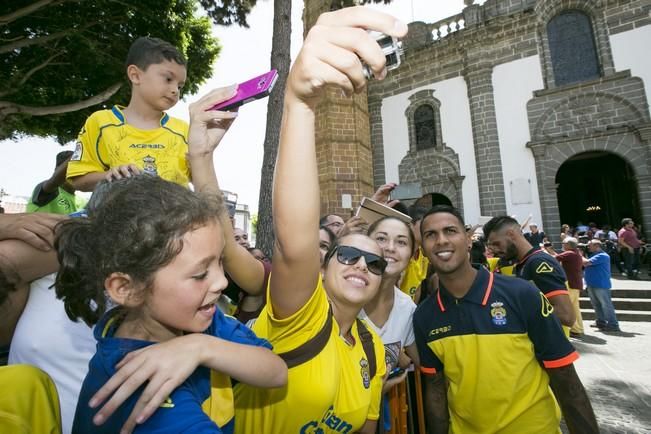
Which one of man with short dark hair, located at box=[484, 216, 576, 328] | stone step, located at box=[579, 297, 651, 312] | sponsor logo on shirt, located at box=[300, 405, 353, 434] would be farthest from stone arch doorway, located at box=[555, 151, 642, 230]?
sponsor logo on shirt, located at box=[300, 405, 353, 434]

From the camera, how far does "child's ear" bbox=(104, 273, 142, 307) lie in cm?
95

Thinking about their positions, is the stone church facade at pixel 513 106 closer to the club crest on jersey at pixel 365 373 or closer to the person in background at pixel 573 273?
the person in background at pixel 573 273

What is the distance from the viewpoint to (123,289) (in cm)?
97

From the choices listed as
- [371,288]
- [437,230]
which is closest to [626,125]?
[437,230]

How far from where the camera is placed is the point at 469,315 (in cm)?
223

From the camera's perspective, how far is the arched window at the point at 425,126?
13852 millimetres

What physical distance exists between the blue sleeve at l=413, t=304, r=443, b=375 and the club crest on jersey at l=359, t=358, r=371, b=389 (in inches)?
33.9

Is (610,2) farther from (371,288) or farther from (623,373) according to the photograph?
(371,288)

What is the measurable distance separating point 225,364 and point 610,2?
51.7 feet

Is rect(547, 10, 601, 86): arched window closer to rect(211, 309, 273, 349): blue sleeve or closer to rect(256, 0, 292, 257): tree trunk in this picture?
→ rect(256, 0, 292, 257): tree trunk

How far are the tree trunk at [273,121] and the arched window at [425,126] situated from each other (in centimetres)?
840

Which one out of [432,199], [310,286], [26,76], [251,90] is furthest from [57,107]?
[432,199]

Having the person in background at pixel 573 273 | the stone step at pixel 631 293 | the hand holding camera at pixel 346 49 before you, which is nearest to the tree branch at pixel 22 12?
A: the hand holding camera at pixel 346 49

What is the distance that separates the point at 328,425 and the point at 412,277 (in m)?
2.84
